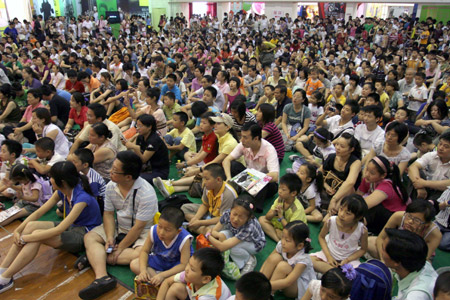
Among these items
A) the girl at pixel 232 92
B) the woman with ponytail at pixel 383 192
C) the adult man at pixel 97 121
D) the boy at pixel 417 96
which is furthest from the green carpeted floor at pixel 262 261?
the girl at pixel 232 92

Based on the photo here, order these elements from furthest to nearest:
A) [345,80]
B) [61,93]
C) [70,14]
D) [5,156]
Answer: [70,14] < [345,80] < [61,93] < [5,156]

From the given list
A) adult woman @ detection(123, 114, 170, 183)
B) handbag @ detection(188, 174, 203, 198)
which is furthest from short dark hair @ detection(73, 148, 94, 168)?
handbag @ detection(188, 174, 203, 198)

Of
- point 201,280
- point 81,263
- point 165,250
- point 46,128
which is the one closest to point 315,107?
point 165,250

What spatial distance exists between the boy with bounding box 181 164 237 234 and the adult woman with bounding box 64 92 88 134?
124 inches

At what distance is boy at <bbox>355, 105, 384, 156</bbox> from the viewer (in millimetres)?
4344

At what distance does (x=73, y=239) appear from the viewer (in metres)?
3.03

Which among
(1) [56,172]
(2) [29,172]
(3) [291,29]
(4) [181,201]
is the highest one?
(3) [291,29]

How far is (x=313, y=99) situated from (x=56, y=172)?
4487 mm

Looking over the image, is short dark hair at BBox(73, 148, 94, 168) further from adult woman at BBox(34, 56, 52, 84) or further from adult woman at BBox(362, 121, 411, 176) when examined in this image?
adult woman at BBox(34, 56, 52, 84)

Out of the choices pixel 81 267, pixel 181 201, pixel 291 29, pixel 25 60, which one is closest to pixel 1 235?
pixel 81 267

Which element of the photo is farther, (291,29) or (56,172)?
(291,29)

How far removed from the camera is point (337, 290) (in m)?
1.96

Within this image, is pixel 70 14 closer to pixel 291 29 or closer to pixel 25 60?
pixel 25 60

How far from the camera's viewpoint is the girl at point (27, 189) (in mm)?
3564
